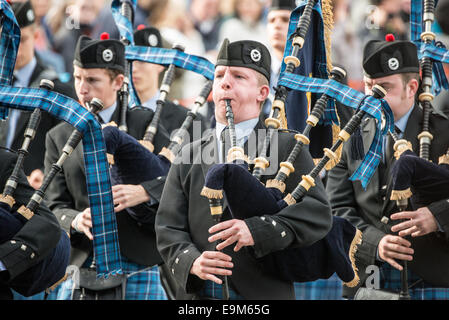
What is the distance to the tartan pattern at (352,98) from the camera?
15.5 feet

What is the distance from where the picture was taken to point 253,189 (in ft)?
13.6

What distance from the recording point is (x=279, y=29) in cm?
684

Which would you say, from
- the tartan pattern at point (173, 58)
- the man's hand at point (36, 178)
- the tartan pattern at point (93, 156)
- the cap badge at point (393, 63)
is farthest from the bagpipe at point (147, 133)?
the cap badge at point (393, 63)

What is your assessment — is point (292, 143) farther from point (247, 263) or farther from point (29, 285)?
point (29, 285)

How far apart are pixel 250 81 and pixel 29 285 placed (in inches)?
58.5

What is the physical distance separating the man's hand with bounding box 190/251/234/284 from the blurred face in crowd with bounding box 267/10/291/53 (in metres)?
2.97

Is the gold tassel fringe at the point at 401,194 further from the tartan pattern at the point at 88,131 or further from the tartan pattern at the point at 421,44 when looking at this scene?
the tartan pattern at the point at 88,131

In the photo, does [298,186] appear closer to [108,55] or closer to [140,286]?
[140,286]

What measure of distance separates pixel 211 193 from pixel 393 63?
1.91m

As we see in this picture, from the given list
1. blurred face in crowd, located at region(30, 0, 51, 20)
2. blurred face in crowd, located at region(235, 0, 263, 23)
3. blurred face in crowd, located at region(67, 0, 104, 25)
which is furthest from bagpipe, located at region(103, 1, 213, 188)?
A: blurred face in crowd, located at region(235, 0, 263, 23)

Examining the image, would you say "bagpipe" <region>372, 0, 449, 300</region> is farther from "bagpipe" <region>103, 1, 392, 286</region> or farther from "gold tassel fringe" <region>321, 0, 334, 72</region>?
"gold tassel fringe" <region>321, 0, 334, 72</region>

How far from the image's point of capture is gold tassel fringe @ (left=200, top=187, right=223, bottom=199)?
4.07 m

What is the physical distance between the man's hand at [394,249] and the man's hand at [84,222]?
1679 mm
